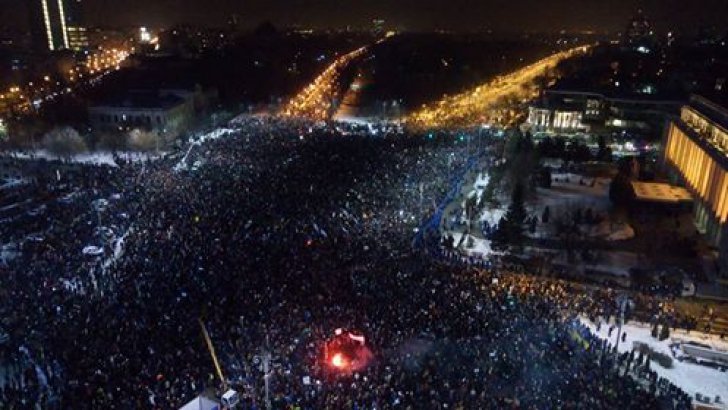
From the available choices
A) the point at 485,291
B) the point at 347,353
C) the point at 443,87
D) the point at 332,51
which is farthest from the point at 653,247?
the point at 332,51

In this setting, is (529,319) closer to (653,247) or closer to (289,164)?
(653,247)

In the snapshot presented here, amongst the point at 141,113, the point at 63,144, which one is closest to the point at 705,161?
the point at 63,144

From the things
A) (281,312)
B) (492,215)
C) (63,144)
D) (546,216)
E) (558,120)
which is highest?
(281,312)

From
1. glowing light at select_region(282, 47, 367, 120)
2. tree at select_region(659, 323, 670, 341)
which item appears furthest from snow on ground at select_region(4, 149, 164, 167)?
tree at select_region(659, 323, 670, 341)

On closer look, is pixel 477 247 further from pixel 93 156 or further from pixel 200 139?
pixel 93 156

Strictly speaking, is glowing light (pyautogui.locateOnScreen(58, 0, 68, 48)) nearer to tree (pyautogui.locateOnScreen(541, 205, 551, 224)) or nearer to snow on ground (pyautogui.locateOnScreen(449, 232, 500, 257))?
snow on ground (pyautogui.locateOnScreen(449, 232, 500, 257))

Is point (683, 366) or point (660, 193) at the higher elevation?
point (683, 366)
